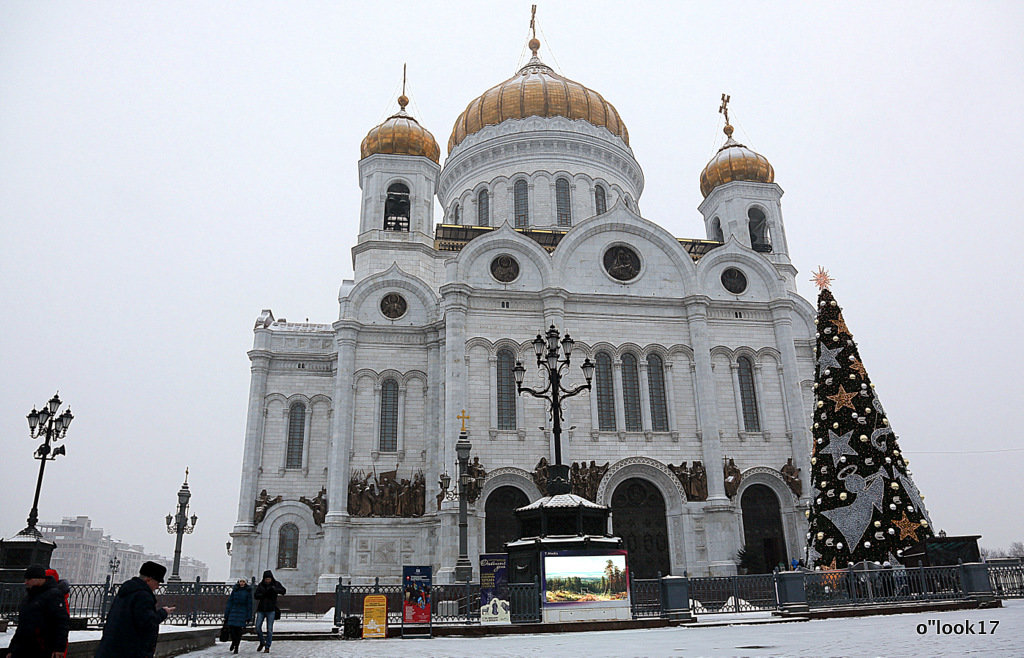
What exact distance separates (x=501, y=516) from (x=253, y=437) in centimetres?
1090

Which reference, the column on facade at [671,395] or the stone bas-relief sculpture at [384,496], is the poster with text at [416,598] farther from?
the column on facade at [671,395]

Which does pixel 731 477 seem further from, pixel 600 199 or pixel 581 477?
pixel 600 199

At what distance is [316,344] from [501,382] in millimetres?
9092

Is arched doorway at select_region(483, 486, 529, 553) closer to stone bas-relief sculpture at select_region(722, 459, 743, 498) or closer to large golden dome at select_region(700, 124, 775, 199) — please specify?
stone bas-relief sculpture at select_region(722, 459, 743, 498)

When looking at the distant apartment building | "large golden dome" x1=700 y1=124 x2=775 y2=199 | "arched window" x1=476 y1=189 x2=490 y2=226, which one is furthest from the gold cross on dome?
the distant apartment building

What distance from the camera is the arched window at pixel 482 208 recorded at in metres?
37.0

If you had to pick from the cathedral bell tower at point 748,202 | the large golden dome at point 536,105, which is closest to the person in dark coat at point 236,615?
the cathedral bell tower at point 748,202

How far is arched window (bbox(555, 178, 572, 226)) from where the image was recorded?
118ft

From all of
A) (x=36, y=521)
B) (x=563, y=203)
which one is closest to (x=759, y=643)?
(x=36, y=521)

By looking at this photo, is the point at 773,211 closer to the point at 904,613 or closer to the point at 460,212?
the point at 460,212

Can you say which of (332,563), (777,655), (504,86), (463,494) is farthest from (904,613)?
(504,86)

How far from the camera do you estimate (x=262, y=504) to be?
93.1 ft

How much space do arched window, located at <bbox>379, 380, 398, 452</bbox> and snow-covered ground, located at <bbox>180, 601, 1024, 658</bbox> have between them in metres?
14.8

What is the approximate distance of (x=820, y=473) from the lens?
61.5 feet
